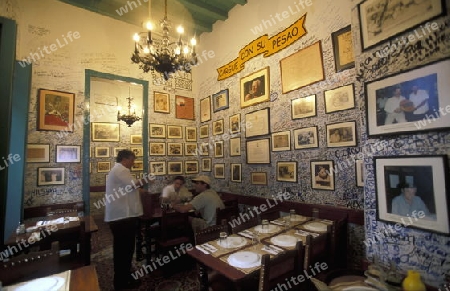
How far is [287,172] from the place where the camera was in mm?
4141

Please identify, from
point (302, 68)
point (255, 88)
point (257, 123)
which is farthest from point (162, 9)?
point (302, 68)

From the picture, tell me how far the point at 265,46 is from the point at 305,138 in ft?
6.95

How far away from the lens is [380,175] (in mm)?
1974

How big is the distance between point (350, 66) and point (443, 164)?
212 cm

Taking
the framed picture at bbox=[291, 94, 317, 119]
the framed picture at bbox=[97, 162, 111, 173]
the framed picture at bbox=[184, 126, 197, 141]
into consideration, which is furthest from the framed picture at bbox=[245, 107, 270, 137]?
the framed picture at bbox=[97, 162, 111, 173]

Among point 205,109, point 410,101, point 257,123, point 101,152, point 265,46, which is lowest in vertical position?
point 101,152

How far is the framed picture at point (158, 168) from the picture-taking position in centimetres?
573

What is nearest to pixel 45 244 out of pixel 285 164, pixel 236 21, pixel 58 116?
pixel 58 116

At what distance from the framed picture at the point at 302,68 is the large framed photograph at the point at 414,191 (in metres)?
2.19

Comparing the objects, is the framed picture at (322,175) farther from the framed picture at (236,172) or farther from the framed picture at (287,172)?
the framed picture at (236,172)

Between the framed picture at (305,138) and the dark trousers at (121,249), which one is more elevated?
the framed picture at (305,138)

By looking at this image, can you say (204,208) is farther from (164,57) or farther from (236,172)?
(164,57)

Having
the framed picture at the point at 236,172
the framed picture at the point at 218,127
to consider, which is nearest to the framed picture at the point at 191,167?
the framed picture at the point at 218,127

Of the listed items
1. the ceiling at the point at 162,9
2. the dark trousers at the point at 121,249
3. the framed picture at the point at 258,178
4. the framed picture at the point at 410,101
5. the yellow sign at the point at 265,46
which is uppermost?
the ceiling at the point at 162,9
